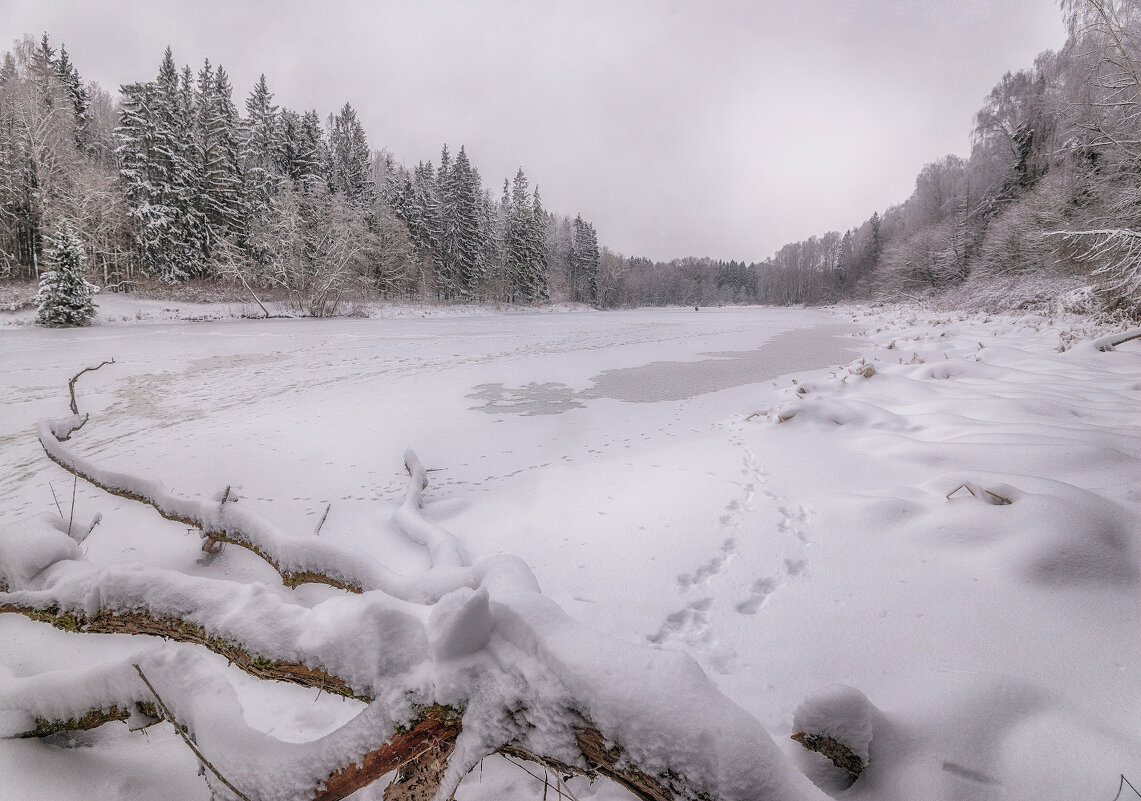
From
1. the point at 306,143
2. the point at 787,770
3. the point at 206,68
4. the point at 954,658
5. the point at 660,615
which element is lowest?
the point at 660,615

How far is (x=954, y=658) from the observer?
68.3 inches

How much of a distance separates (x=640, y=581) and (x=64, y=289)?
84.8ft

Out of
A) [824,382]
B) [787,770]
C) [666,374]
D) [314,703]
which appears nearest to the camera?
[787,770]

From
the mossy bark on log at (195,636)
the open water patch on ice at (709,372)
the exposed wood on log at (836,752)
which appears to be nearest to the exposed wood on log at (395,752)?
the mossy bark on log at (195,636)

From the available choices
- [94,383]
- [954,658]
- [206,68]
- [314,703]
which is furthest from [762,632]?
[206,68]

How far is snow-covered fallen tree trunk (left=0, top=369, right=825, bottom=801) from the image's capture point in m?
0.97

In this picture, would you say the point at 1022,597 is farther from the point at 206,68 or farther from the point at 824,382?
the point at 206,68

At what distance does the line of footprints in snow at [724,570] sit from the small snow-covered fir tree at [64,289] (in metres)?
26.0

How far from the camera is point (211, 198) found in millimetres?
31250

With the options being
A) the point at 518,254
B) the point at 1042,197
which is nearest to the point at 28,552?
the point at 1042,197

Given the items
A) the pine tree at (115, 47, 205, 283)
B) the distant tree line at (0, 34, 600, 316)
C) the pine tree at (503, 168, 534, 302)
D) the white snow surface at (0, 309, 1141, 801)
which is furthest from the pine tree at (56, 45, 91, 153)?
the white snow surface at (0, 309, 1141, 801)

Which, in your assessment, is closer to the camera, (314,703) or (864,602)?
(314,703)

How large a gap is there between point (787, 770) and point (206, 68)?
55.9 metres

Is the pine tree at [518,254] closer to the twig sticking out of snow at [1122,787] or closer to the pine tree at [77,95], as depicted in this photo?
the pine tree at [77,95]
